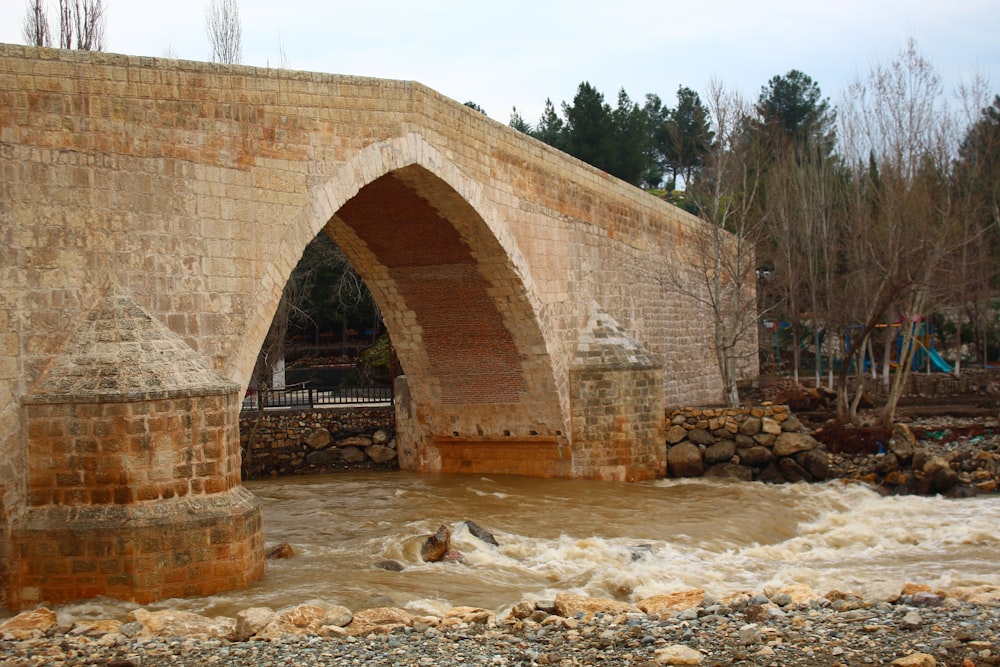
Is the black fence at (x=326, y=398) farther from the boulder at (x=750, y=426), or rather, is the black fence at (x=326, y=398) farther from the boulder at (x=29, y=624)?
the boulder at (x=29, y=624)

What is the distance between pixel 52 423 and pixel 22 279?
1055mm

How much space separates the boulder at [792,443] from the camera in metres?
14.1

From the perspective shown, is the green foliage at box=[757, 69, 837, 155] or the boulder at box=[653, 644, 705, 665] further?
the green foliage at box=[757, 69, 837, 155]

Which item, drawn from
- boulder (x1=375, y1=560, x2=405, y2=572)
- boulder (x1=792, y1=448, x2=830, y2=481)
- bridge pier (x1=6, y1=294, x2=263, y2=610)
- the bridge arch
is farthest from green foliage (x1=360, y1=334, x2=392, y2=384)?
bridge pier (x1=6, y1=294, x2=263, y2=610)

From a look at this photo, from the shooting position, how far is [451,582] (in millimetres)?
8414

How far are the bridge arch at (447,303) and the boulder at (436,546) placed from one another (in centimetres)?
346

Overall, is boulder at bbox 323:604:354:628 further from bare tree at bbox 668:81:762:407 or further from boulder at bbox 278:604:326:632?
bare tree at bbox 668:81:762:407

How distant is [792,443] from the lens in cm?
1409

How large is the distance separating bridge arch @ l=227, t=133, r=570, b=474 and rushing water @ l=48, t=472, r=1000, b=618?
0.85m

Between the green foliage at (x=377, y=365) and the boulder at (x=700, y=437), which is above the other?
the green foliage at (x=377, y=365)

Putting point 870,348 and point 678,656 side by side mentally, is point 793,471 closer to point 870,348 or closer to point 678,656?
point 678,656

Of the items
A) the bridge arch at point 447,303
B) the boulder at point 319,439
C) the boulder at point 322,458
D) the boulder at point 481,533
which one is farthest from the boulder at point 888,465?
the boulder at point 319,439

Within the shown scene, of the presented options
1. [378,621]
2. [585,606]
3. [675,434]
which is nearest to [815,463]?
[675,434]

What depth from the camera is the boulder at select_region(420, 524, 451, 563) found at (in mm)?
9344
